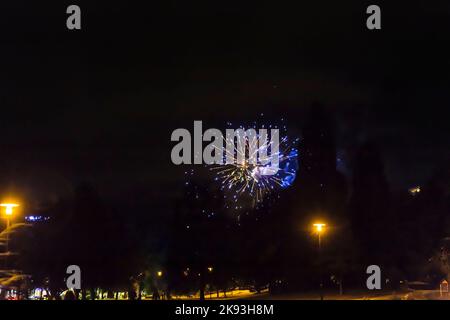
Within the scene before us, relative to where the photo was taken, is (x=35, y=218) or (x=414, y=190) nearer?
(x=35, y=218)

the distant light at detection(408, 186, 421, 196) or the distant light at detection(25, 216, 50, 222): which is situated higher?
the distant light at detection(408, 186, 421, 196)

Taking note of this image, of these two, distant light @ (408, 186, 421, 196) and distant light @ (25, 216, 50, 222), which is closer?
distant light @ (25, 216, 50, 222)

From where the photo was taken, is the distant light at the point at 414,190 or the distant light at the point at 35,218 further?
the distant light at the point at 414,190

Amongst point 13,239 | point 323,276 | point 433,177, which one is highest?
point 433,177

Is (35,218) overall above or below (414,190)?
below

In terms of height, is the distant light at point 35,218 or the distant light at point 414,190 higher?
the distant light at point 414,190

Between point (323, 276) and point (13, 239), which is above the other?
point (13, 239)

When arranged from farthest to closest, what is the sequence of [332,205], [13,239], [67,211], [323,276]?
[67,211] < [332,205] < [323,276] < [13,239]
